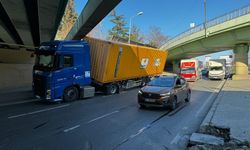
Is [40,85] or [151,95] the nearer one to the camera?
[151,95]

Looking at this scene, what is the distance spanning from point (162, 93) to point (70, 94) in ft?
20.6

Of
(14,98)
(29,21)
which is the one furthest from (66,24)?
(29,21)

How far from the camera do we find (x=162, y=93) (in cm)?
1250

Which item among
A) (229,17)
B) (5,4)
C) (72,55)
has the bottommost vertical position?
(72,55)

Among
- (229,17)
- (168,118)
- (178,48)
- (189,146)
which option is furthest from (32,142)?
(178,48)

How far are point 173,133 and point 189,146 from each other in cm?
161

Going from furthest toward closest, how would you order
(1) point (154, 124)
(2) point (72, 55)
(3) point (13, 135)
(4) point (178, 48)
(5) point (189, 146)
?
1. (4) point (178, 48)
2. (2) point (72, 55)
3. (1) point (154, 124)
4. (3) point (13, 135)
5. (5) point (189, 146)

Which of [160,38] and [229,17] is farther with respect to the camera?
[160,38]

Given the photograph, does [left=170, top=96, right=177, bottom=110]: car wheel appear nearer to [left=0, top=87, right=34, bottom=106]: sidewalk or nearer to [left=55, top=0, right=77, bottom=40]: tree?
[left=0, top=87, right=34, bottom=106]: sidewalk

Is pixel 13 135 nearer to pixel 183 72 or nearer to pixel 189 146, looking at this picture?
pixel 189 146

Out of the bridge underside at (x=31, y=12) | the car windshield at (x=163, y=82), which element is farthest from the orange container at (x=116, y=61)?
the car windshield at (x=163, y=82)

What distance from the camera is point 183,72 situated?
126ft

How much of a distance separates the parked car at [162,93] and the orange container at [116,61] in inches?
199

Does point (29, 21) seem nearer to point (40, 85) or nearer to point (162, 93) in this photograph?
point (40, 85)
